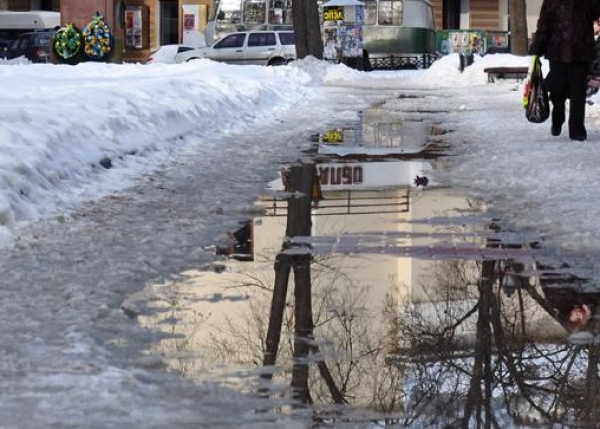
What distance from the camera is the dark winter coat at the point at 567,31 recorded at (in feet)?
37.0

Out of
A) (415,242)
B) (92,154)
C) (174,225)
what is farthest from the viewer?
(92,154)

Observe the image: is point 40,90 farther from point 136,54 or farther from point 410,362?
point 136,54

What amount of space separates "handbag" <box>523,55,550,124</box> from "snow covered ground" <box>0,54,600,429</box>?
0.24 m

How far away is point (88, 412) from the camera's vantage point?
338 cm

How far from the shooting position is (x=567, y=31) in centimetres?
1137

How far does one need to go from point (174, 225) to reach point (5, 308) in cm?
213

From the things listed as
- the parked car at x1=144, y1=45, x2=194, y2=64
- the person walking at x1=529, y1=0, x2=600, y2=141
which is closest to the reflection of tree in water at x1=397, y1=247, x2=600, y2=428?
the person walking at x1=529, y1=0, x2=600, y2=141

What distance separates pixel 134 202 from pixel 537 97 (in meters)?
5.88

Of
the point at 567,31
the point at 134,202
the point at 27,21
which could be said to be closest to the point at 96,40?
the point at 567,31

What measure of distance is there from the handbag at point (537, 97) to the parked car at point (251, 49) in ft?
92.9

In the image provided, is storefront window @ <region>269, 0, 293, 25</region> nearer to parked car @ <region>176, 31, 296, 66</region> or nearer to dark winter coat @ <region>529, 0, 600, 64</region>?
parked car @ <region>176, 31, 296, 66</region>

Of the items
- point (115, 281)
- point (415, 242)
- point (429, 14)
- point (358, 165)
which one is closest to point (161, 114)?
point (358, 165)

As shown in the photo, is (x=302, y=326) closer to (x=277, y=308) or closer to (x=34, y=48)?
(x=277, y=308)

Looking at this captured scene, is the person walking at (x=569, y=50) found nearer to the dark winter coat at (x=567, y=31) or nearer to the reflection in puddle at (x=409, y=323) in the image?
the dark winter coat at (x=567, y=31)
